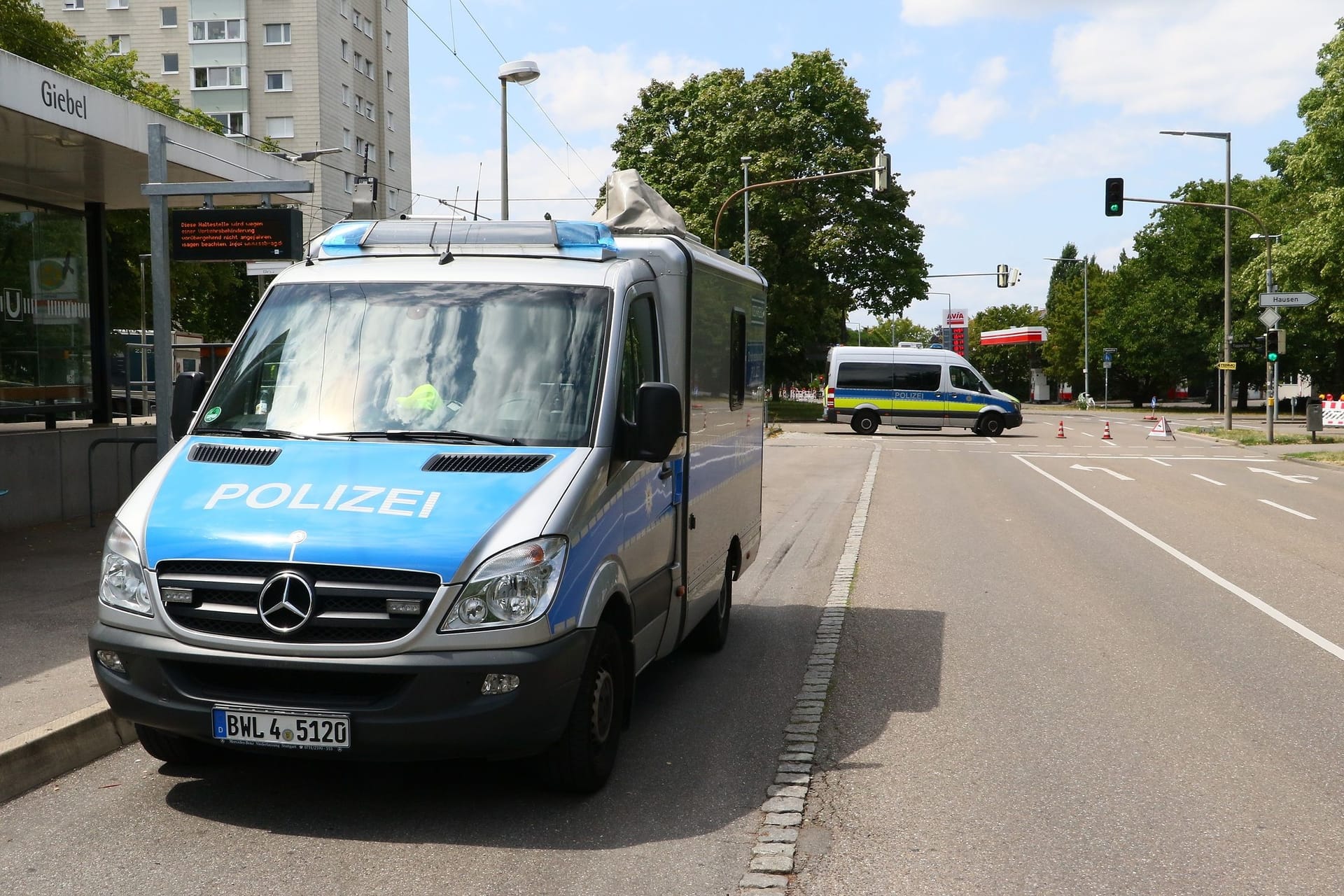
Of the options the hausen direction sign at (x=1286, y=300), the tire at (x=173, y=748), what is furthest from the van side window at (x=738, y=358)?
the hausen direction sign at (x=1286, y=300)

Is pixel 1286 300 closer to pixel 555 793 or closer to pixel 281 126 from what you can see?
pixel 555 793

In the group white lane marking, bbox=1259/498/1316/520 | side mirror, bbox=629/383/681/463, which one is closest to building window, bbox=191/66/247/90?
white lane marking, bbox=1259/498/1316/520

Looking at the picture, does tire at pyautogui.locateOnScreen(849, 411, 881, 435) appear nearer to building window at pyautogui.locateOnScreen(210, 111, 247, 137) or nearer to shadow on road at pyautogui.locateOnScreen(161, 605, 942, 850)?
building window at pyautogui.locateOnScreen(210, 111, 247, 137)

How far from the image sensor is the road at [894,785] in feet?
14.6

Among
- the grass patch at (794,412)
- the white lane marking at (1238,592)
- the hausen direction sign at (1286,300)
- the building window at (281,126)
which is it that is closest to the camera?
the white lane marking at (1238,592)

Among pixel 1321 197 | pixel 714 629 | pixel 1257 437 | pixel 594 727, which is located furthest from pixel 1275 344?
pixel 594 727

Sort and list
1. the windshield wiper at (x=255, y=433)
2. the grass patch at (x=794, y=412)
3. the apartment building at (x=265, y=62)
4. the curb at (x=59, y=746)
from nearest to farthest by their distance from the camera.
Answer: the curb at (x=59, y=746) → the windshield wiper at (x=255, y=433) → the grass patch at (x=794, y=412) → the apartment building at (x=265, y=62)

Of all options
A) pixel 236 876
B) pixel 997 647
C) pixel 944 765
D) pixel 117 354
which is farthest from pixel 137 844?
pixel 117 354

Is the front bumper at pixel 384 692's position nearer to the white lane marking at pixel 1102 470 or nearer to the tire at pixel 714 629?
the tire at pixel 714 629

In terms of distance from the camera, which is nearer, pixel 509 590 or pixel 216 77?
pixel 509 590

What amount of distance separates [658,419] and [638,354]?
687 mm

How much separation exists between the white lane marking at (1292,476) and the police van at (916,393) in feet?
53.3

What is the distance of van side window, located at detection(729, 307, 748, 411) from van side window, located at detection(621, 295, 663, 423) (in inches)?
68.7

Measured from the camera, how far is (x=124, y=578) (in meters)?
5.02
